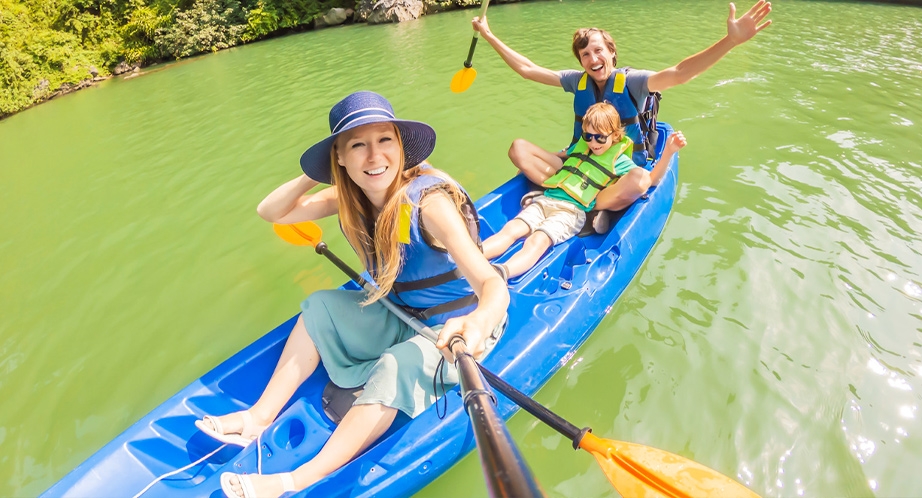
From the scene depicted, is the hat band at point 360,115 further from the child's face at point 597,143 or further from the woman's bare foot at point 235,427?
the child's face at point 597,143

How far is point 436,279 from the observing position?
80.2 inches

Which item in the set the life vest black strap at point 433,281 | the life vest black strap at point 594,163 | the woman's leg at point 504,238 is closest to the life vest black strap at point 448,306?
the life vest black strap at point 433,281

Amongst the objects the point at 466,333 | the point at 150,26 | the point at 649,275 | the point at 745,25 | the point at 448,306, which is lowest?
the point at 649,275

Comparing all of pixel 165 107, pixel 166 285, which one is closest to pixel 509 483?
pixel 166 285

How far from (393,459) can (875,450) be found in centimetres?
205

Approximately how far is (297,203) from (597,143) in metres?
2.08

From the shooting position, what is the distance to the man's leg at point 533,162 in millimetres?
3582

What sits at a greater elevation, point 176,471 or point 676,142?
point 676,142

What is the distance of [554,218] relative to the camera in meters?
3.16

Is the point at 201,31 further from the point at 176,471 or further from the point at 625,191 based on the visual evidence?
the point at 176,471

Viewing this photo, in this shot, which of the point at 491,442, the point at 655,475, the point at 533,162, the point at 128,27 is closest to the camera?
the point at 491,442

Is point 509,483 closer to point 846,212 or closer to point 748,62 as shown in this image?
point 846,212

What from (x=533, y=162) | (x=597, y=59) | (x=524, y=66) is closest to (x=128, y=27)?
(x=524, y=66)

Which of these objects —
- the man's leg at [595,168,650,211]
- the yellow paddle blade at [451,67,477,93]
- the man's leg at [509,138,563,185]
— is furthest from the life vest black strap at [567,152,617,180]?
the yellow paddle blade at [451,67,477,93]
